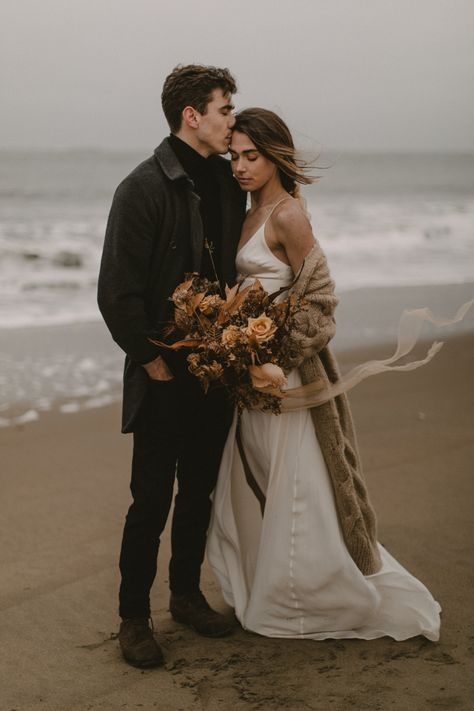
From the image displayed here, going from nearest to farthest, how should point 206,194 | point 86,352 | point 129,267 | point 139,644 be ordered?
point 129,267, point 139,644, point 206,194, point 86,352

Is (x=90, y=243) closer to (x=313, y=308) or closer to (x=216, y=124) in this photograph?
(x=216, y=124)

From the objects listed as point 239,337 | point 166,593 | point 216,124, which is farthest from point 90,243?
point 239,337

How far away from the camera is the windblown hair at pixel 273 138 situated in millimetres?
3512

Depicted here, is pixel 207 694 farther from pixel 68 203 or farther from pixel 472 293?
pixel 68 203

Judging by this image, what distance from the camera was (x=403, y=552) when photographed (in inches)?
176

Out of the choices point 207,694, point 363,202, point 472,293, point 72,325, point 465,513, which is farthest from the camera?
point 363,202

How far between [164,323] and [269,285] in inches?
16.9

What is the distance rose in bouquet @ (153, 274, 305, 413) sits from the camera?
3.12 m

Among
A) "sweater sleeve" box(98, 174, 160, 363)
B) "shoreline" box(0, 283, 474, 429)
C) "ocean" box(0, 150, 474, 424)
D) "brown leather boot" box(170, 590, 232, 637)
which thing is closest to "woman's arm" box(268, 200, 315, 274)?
"sweater sleeve" box(98, 174, 160, 363)

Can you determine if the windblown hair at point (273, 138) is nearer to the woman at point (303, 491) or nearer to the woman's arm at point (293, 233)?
the woman at point (303, 491)

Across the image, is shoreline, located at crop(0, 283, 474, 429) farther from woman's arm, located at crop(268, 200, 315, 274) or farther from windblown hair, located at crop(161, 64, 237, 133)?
woman's arm, located at crop(268, 200, 315, 274)

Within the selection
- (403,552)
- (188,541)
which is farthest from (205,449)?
(403,552)

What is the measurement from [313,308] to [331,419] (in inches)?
17.8

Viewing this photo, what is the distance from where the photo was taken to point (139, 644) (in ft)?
11.5
